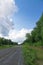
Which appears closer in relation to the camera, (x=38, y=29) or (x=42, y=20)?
(x=42, y=20)

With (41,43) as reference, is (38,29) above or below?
above

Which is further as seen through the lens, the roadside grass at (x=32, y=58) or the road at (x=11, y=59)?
the road at (x=11, y=59)

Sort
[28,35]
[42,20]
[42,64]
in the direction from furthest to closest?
1. [28,35]
2. [42,20]
3. [42,64]

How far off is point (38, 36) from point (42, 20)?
42.8 ft

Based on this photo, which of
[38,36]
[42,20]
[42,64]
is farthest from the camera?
[38,36]

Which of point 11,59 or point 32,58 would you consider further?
point 11,59

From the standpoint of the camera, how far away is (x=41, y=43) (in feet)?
312

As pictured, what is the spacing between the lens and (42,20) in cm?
9094

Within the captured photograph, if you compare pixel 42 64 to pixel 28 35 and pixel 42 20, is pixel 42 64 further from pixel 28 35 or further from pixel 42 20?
pixel 28 35

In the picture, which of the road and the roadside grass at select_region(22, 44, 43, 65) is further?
the road

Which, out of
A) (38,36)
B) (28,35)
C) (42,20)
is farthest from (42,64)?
(28,35)

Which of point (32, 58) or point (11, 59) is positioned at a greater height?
point (11, 59)

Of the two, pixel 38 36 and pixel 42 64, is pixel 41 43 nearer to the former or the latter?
pixel 38 36

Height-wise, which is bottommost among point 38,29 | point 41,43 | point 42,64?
point 42,64
